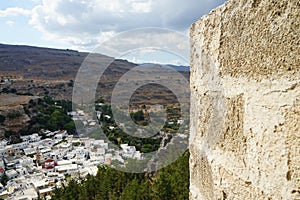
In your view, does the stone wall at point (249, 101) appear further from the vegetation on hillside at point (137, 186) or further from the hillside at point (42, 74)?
the hillside at point (42, 74)

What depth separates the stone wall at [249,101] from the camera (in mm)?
604

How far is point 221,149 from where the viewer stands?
86cm

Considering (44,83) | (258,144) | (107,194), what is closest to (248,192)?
(258,144)

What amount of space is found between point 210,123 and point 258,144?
256mm

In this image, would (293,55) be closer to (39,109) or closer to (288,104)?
(288,104)

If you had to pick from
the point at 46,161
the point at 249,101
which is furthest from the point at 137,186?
the point at 46,161

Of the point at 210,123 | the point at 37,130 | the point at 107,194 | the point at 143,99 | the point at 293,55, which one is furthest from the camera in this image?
the point at 37,130

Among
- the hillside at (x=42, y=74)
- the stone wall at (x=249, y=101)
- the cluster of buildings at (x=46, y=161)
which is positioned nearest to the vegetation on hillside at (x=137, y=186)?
the cluster of buildings at (x=46, y=161)

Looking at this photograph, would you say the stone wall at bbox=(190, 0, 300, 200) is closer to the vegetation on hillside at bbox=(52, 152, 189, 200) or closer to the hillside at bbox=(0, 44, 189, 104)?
the vegetation on hillside at bbox=(52, 152, 189, 200)

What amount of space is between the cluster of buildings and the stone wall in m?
14.2

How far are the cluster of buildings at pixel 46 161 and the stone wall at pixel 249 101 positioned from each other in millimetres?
14208

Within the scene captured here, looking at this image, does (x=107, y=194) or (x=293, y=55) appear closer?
(x=293, y=55)

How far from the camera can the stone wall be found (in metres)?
0.60

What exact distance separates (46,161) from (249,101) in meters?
30.7
